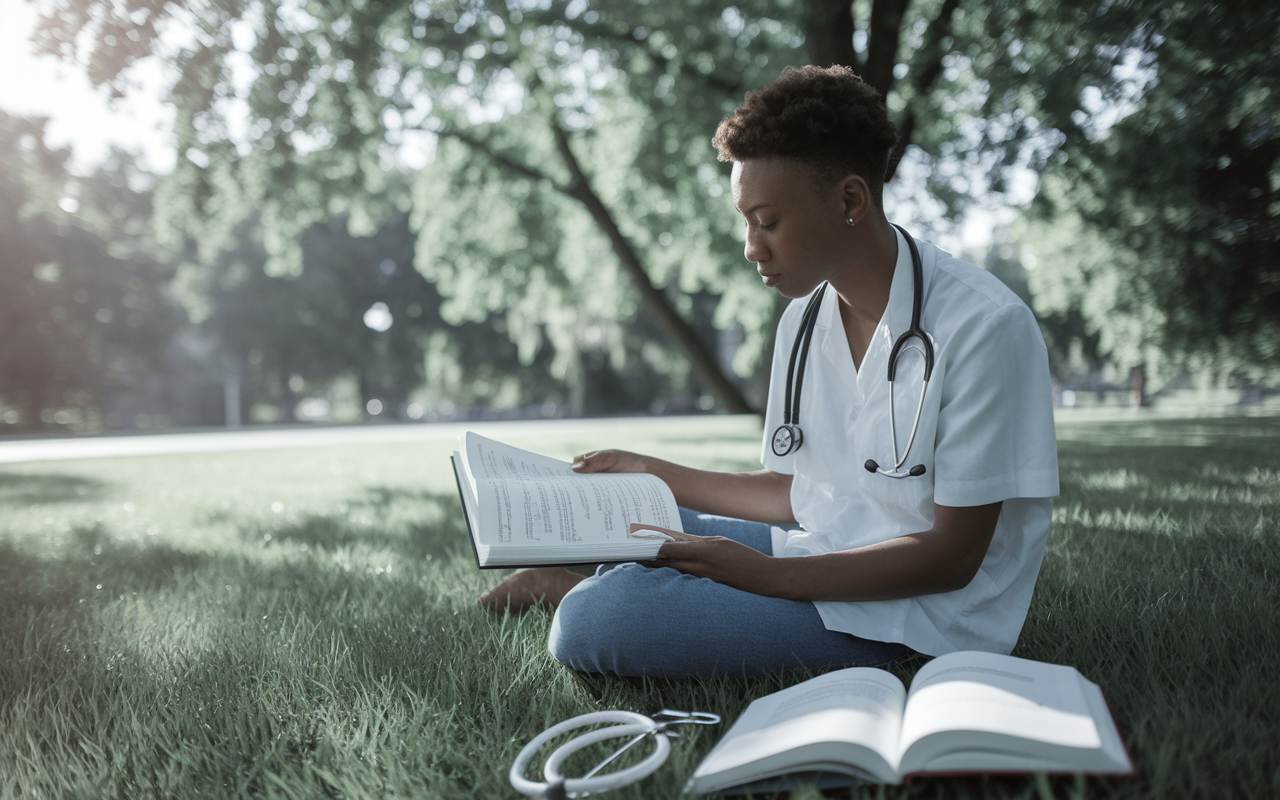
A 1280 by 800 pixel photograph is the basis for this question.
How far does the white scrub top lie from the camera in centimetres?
178

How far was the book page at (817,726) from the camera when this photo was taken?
1.34 meters

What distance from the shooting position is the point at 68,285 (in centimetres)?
2864

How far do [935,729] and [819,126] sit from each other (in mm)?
1349

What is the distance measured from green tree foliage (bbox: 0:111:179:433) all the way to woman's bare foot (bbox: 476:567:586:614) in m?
31.1

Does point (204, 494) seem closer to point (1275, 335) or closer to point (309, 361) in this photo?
point (1275, 335)

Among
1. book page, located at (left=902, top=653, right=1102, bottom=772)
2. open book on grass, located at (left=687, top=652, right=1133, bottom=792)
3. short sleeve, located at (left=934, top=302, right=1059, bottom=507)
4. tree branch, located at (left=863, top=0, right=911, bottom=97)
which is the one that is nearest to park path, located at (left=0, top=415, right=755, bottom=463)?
tree branch, located at (left=863, top=0, right=911, bottom=97)

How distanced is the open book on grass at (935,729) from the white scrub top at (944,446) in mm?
354

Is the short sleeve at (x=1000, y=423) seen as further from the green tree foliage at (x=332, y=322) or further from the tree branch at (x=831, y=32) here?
the green tree foliage at (x=332, y=322)

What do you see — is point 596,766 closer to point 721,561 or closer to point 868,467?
point 721,561

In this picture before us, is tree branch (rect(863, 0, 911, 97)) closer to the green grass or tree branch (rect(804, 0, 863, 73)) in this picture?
tree branch (rect(804, 0, 863, 73))

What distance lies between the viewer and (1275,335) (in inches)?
455

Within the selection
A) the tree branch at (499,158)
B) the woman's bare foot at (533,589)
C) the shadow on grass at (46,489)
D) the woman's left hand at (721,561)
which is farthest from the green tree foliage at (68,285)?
the woman's left hand at (721,561)

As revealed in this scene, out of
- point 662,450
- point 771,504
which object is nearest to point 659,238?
point 662,450

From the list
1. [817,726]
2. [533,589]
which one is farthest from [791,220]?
[533,589]
